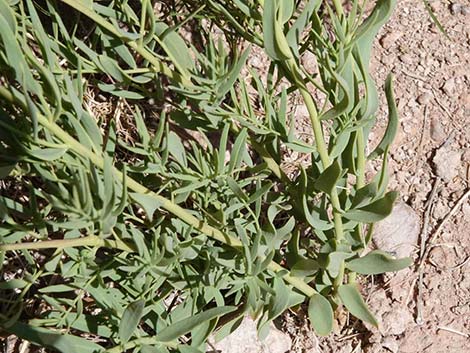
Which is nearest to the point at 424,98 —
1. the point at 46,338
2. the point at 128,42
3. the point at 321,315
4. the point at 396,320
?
the point at 396,320

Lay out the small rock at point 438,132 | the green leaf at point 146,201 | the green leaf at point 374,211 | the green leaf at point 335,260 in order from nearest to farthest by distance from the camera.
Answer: the green leaf at point 146,201 → the green leaf at point 374,211 → the green leaf at point 335,260 → the small rock at point 438,132

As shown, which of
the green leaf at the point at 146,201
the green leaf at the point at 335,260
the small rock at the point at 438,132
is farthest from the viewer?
the small rock at the point at 438,132

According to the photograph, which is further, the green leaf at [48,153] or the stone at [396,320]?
the stone at [396,320]

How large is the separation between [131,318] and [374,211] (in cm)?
36

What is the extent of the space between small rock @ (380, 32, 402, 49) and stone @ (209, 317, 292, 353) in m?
0.60

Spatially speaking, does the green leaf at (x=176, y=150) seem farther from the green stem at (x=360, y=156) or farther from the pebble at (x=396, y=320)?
the pebble at (x=396, y=320)

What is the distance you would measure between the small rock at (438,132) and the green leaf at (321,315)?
0.46 meters

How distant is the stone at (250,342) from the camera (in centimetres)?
143

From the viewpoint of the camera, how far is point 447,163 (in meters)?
1.50

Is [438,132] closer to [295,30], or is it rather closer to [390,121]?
[390,121]

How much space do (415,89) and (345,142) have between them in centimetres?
49

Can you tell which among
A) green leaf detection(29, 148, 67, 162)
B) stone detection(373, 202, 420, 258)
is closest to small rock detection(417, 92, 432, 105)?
stone detection(373, 202, 420, 258)

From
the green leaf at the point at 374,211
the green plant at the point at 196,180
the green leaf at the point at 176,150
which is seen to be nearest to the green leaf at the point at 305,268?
the green plant at the point at 196,180

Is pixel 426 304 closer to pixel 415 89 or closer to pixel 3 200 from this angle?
pixel 415 89
